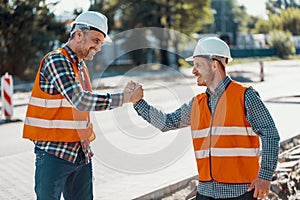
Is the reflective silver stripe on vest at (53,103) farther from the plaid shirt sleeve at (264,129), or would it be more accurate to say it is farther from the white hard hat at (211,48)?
the plaid shirt sleeve at (264,129)

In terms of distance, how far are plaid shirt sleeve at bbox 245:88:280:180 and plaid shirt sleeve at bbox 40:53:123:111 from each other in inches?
35.1

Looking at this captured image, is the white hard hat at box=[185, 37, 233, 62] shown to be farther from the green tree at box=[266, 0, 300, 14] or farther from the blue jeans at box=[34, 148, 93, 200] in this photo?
the green tree at box=[266, 0, 300, 14]

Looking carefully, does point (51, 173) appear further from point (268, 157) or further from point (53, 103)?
point (268, 157)

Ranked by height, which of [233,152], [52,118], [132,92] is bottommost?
[233,152]

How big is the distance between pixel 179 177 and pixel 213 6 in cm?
11053

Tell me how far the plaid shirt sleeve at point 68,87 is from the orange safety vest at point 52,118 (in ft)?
0.21

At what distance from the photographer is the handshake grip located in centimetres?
397

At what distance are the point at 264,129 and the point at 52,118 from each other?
139 centimetres

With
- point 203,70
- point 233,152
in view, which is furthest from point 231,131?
point 203,70

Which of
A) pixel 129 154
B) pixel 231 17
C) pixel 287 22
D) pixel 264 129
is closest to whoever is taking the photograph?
pixel 264 129

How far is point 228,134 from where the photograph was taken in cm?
361

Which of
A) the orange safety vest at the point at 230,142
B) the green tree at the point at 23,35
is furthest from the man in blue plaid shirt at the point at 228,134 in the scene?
the green tree at the point at 23,35

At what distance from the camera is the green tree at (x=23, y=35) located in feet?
95.3

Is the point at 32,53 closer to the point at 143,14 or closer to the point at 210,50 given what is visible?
the point at 143,14
